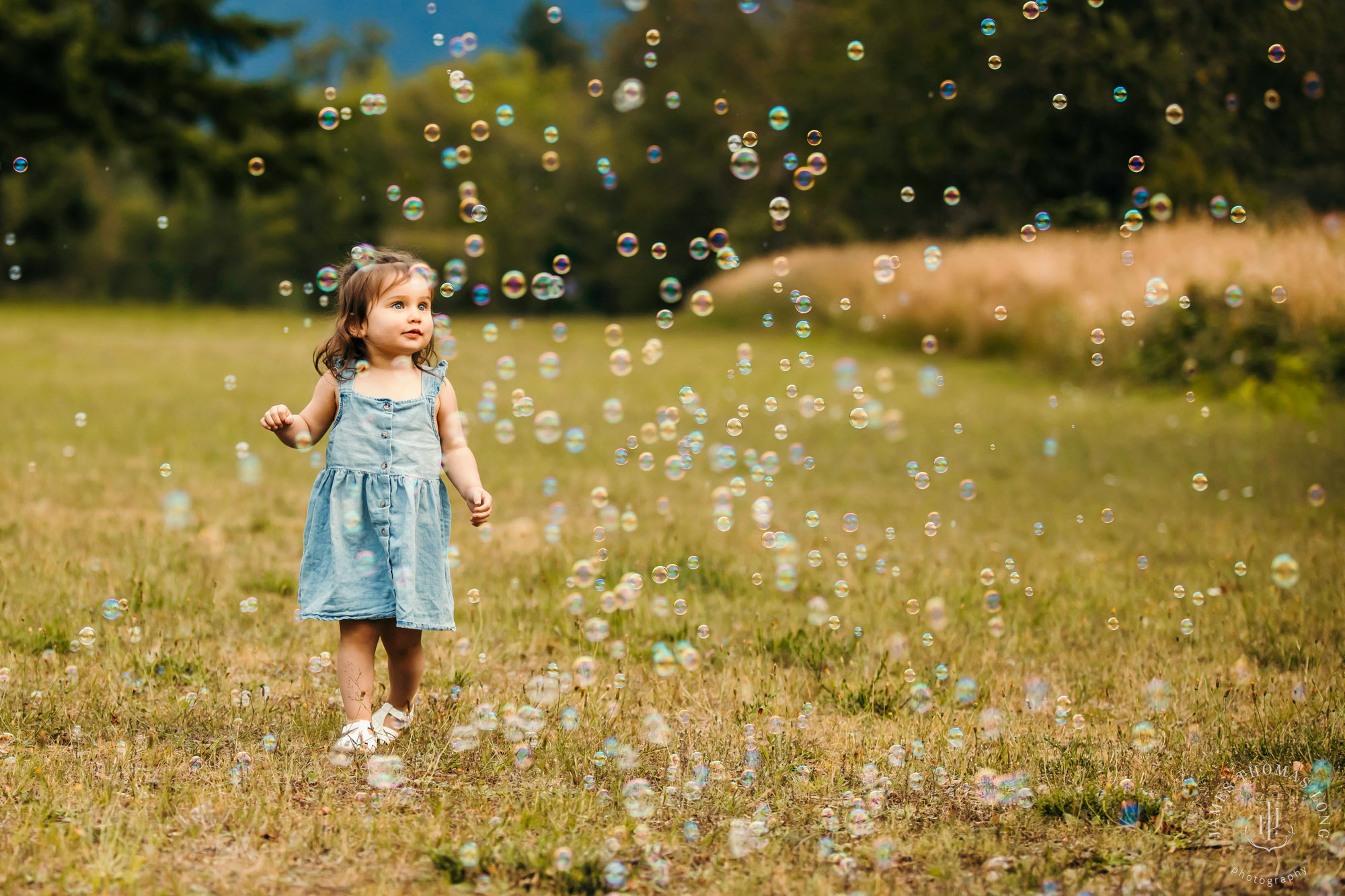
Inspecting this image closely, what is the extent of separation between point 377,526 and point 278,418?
37 centimetres

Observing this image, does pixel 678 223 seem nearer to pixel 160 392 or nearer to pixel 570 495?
pixel 160 392

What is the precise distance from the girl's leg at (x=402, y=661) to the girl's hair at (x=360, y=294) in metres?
0.70

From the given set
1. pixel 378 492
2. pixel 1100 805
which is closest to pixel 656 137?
pixel 378 492

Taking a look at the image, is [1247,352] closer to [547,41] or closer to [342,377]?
[342,377]

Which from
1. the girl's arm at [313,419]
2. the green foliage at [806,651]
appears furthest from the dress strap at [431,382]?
the green foliage at [806,651]

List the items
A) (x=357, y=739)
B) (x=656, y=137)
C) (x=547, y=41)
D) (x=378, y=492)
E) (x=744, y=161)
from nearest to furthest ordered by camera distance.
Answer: (x=357, y=739)
(x=378, y=492)
(x=744, y=161)
(x=656, y=137)
(x=547, y=41)

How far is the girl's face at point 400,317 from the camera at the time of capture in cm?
332

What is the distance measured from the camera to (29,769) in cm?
291

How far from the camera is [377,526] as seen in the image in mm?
3232

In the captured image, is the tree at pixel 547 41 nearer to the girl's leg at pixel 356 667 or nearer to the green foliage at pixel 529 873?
the girl's leg at pixel 356 667

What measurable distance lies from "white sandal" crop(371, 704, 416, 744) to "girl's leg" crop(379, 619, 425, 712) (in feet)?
0.13

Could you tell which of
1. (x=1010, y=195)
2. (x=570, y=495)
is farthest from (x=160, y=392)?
(x=1010, y=195)

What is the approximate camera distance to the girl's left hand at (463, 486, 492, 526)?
322cm

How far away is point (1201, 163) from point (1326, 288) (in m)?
6.57
